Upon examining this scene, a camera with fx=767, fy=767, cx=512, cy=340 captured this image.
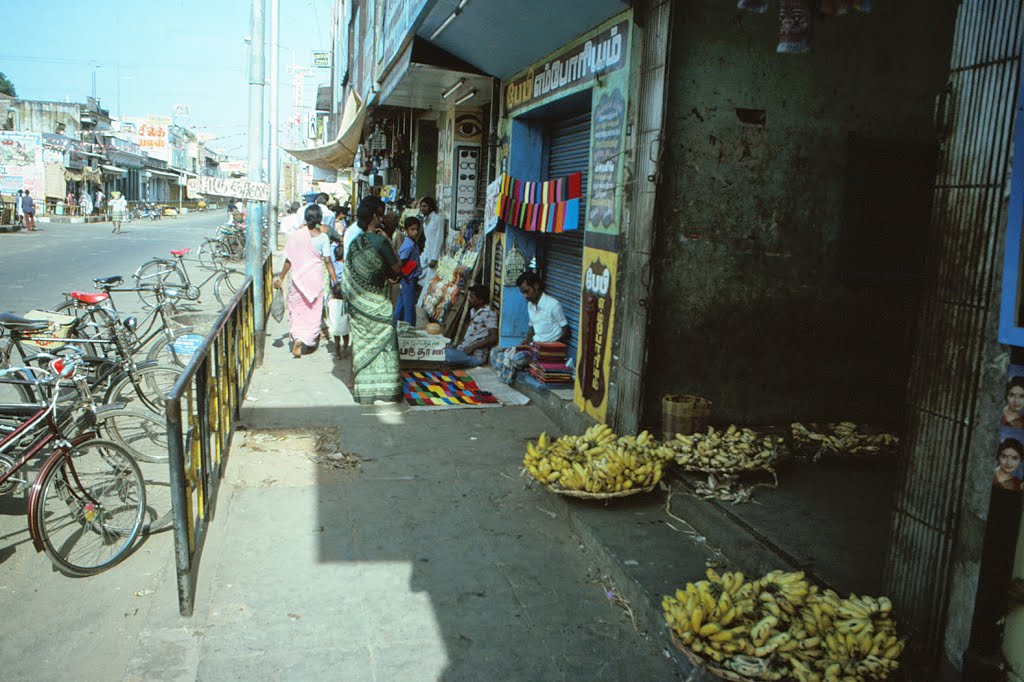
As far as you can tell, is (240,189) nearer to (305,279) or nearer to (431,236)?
(305,279)

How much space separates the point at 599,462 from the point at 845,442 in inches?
74.5

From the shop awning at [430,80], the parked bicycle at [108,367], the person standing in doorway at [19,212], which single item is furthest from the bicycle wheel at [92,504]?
the person standing in doorway at [19,212]

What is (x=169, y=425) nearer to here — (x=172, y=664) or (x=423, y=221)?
(x=172, y=664)

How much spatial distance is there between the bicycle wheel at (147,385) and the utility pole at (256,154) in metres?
3.25

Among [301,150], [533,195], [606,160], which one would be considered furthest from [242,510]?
[301,150]

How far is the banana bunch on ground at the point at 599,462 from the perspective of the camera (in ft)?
15.8

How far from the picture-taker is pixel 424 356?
8711 millimetres

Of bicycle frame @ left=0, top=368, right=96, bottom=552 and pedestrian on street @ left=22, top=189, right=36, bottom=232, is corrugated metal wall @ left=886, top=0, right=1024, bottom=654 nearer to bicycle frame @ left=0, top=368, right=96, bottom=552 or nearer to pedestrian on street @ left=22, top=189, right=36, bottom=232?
bicycle frame @ left=0, top=368, right=96, bottom=552

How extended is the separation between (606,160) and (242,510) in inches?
149

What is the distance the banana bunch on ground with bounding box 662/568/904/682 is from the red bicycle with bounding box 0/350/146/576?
3122 millimetres

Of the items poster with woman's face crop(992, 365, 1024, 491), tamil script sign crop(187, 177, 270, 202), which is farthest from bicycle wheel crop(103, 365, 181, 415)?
poster with woman's face crop(992, 365, 1024, 491)

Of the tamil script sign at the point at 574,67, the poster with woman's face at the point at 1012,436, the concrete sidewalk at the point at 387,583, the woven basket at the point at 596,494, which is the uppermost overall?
the tamil script sign at the point at 574,67

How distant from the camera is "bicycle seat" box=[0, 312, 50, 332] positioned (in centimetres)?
559

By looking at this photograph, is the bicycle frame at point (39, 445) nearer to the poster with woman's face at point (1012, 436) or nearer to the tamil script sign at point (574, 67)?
the poster with woman's face at point (1012, 436)
